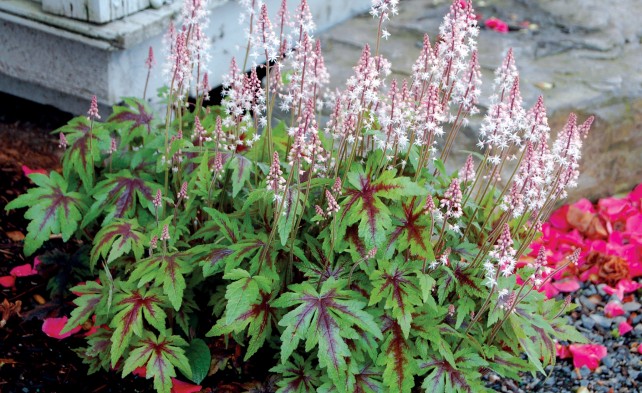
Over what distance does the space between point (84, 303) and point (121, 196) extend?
1.40 feet

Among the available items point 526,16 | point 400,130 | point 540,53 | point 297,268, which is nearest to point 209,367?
point 297,268

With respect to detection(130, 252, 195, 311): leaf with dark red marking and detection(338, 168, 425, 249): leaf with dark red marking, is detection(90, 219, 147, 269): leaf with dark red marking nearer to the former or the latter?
detection(130, 252, 195, 311): leaf with dark red marking

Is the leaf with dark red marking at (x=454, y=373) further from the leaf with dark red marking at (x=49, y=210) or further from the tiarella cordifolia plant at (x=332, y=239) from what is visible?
the leaf with dark red marking at (x=49, y=210)

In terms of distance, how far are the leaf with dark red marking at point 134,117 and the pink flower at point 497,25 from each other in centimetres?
310

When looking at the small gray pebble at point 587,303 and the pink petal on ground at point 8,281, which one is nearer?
the pink petal on ground at point 8,281

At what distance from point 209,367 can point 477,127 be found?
6.94ft

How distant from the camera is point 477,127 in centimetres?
409

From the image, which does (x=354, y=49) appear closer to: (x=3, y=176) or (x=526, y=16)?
(x=526, y=16)

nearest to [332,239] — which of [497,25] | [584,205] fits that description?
[584,205]

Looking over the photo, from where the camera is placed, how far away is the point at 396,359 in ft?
7.99

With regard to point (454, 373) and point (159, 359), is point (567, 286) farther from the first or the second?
point (159, 359)

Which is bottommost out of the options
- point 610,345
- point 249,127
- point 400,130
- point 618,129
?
point 610,345

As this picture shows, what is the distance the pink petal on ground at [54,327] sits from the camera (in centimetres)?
295

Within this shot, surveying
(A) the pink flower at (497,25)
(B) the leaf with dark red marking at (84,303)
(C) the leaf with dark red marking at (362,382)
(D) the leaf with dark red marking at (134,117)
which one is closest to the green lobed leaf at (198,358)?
(B) the leaf with dark red marking at (84,303)
